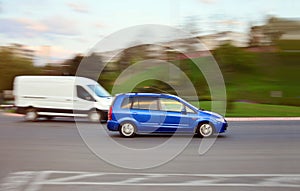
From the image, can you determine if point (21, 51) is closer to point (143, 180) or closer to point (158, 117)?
point (158, 117)

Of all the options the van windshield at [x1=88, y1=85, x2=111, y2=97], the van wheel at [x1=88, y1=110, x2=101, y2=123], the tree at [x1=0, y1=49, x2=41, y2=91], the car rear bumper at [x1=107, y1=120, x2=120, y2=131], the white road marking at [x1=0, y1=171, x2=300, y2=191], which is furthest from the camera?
the tree at [x1=0, y1=49, x2=41, y2=91]

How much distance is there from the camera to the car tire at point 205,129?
496 inches

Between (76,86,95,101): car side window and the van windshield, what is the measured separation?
11.9 inches

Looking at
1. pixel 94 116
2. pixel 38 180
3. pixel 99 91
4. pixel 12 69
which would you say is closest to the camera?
pixel 38 180

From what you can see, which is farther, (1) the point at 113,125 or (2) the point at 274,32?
(2) the point at 274,32

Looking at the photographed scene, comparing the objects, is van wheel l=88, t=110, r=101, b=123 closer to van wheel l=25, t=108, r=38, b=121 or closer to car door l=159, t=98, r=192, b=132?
van wheel l=25, t=108, r=38, b=121

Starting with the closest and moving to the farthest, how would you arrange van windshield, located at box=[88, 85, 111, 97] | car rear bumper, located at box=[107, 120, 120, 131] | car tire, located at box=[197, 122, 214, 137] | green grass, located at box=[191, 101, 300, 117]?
car tire, located at box=[197, 122, 214, 137]
car rear bumper, located at box=[107, 120, 120, 131]
van windshield, located at box=[88, 85, 111, 97]
green grass, located at box=[191, 101, 300, 117]

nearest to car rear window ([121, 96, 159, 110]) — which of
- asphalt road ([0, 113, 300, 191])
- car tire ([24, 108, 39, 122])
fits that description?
asphalt road ([0, 113, 300, 191])

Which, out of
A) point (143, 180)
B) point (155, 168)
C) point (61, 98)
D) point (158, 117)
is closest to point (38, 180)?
point (143, 180)

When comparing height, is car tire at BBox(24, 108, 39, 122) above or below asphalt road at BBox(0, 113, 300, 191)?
above

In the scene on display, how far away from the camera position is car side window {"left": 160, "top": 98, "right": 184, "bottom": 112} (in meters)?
12.7

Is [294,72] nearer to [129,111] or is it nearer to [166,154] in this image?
[129,111]

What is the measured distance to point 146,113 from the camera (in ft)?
41.8

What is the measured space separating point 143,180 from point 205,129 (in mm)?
5993
